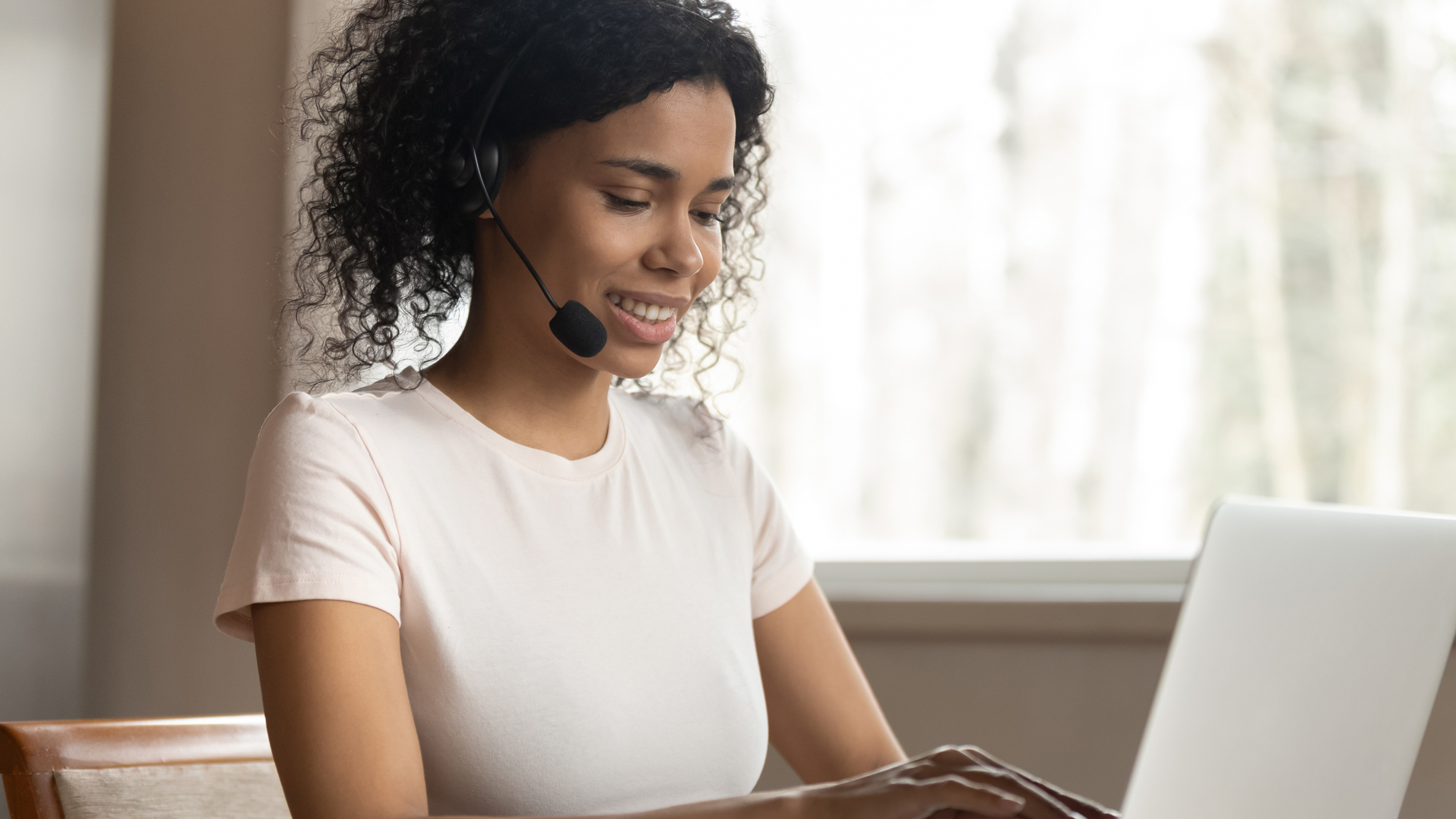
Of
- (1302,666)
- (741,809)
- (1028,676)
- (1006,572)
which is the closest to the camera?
(1302,666)

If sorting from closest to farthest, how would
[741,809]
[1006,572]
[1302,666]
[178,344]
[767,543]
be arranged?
[1302,666] < [741,809] < [767,543] < [1006,572] < [178,344]

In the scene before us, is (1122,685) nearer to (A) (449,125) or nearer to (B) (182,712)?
(A) (449,125)

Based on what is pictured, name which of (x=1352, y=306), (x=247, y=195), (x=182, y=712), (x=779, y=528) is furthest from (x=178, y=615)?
(x=1352, y=306)

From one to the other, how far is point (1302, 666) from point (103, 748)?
0.84 m

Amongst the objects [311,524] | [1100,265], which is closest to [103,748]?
[311,524]

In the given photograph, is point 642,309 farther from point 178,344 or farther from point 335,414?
point 178,344

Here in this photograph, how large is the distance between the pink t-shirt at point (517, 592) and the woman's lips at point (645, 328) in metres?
0.13

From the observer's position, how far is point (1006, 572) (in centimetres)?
165

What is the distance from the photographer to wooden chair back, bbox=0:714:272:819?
0.87m

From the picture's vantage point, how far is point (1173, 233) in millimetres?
1694

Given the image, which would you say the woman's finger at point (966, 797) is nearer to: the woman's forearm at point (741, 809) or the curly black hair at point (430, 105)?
the woman's forearm at point (741, 809)

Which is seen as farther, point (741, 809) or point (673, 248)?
point (673, 248)

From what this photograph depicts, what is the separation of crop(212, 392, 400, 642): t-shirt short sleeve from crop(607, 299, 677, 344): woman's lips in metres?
0.22

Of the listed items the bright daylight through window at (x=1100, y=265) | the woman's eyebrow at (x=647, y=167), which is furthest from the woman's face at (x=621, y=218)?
the bright daylight through window at (x=1100, y=265)
